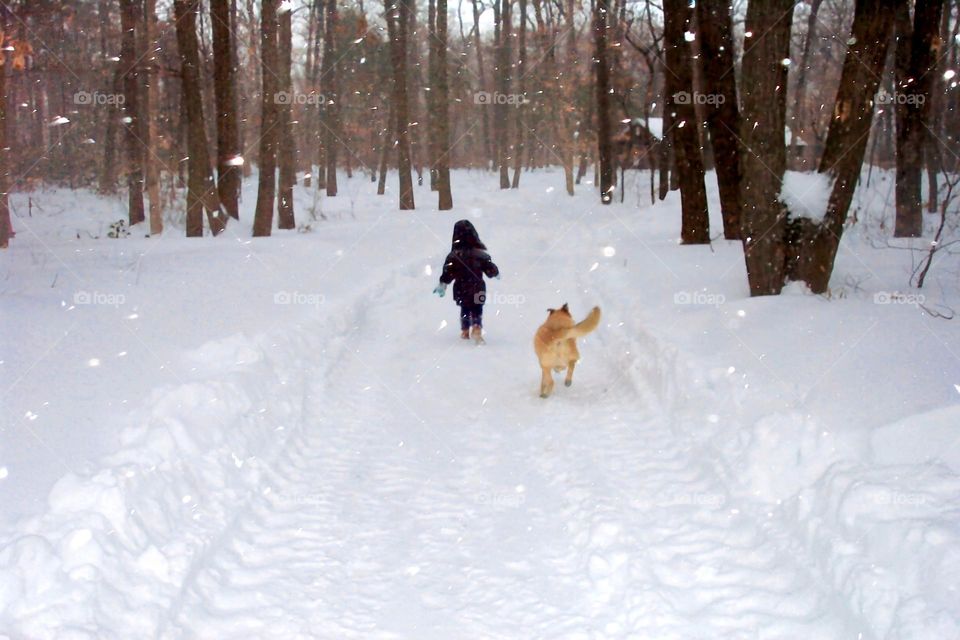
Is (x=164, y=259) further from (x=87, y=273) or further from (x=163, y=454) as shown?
(x=163, y=454)

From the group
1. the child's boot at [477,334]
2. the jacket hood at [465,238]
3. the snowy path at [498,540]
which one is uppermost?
the jacket hood at [465,238]

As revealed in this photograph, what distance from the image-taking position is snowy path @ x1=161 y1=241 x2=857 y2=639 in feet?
12.9

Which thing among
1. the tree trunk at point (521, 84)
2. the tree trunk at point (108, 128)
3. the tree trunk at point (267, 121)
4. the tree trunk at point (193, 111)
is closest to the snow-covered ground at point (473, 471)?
the tree trunk at point (193, 111)

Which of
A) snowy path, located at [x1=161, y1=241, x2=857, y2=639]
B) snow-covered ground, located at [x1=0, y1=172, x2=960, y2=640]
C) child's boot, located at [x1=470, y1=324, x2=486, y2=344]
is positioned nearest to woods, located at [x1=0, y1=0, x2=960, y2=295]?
snow-covered ground, located at [x1=0, y1=172, x2=960, y2=640]

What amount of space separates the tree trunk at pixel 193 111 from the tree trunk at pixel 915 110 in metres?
14.4

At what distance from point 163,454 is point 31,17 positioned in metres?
9.46

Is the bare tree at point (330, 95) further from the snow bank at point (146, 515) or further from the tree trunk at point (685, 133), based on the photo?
the snow bank at point (146, 515)

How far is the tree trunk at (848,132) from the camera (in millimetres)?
8914

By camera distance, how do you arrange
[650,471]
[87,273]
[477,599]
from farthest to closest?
[87,273] < [650,471] < [477,599]

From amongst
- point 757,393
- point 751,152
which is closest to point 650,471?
point 757,393

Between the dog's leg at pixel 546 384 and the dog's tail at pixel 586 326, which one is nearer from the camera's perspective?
the dog's tail at pixel 586 326

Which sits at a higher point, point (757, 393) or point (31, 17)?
point (31, 17)

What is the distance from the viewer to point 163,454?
205 inches

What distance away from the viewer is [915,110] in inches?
555
